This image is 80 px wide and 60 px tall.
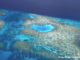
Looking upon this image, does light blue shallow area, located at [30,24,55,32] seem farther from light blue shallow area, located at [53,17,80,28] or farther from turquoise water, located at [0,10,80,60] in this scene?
light blue shallow area, located at [53,17,80,28]

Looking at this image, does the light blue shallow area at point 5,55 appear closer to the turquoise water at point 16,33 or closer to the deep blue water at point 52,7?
the turquoise water at point 16,33

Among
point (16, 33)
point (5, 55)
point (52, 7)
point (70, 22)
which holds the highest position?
point (52, 7)

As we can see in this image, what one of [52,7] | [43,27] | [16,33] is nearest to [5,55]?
[16,33]

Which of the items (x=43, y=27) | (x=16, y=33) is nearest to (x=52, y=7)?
(x=43, y=27)

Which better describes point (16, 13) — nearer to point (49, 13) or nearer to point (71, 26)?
point (49, 13)

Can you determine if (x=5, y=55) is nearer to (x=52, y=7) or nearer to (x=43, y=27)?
(x=43, y=27)

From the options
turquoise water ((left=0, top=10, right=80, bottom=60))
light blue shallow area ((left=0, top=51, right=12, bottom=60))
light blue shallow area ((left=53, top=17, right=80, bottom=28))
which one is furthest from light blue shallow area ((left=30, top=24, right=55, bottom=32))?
light blue shallow area ((left=0, top=51, right=12, bottom=60))

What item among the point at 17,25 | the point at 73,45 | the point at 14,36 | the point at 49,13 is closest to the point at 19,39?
the point at 14,36

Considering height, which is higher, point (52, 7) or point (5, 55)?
point (52, 7)

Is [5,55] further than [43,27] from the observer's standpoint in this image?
No

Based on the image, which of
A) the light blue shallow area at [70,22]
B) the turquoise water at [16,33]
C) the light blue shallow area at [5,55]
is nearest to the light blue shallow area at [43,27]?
the turquoise water at [16,33]
